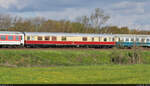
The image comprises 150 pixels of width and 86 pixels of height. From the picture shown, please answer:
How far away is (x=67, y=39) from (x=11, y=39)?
Answer: 10719 millimetres

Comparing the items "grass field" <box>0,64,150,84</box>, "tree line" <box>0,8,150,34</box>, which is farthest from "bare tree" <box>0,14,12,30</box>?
"grass field" <box>0,64,150,84</box>

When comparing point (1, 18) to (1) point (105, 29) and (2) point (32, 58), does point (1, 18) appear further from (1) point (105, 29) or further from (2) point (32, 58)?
(2) point (32, 58)

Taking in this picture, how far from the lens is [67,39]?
44.3 m

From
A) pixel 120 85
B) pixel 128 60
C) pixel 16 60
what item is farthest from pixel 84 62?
pixel 120 85

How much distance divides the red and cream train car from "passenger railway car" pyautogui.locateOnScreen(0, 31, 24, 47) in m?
1.21

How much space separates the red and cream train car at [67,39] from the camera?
4244 cm

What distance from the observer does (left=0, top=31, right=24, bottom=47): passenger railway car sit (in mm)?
40125

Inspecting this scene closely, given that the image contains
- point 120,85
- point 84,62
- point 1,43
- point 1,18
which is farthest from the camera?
point 1,18

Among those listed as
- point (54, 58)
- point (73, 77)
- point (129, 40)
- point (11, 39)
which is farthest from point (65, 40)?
point (73, 77)

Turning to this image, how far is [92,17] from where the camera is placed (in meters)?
80.4

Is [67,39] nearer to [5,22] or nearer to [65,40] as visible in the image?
[65,40]

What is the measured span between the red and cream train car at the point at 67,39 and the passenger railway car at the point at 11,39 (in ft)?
3.95

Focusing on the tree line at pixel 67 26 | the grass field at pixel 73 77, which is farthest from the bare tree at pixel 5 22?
the grass field at pixel 73 77

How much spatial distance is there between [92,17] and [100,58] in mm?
46776
